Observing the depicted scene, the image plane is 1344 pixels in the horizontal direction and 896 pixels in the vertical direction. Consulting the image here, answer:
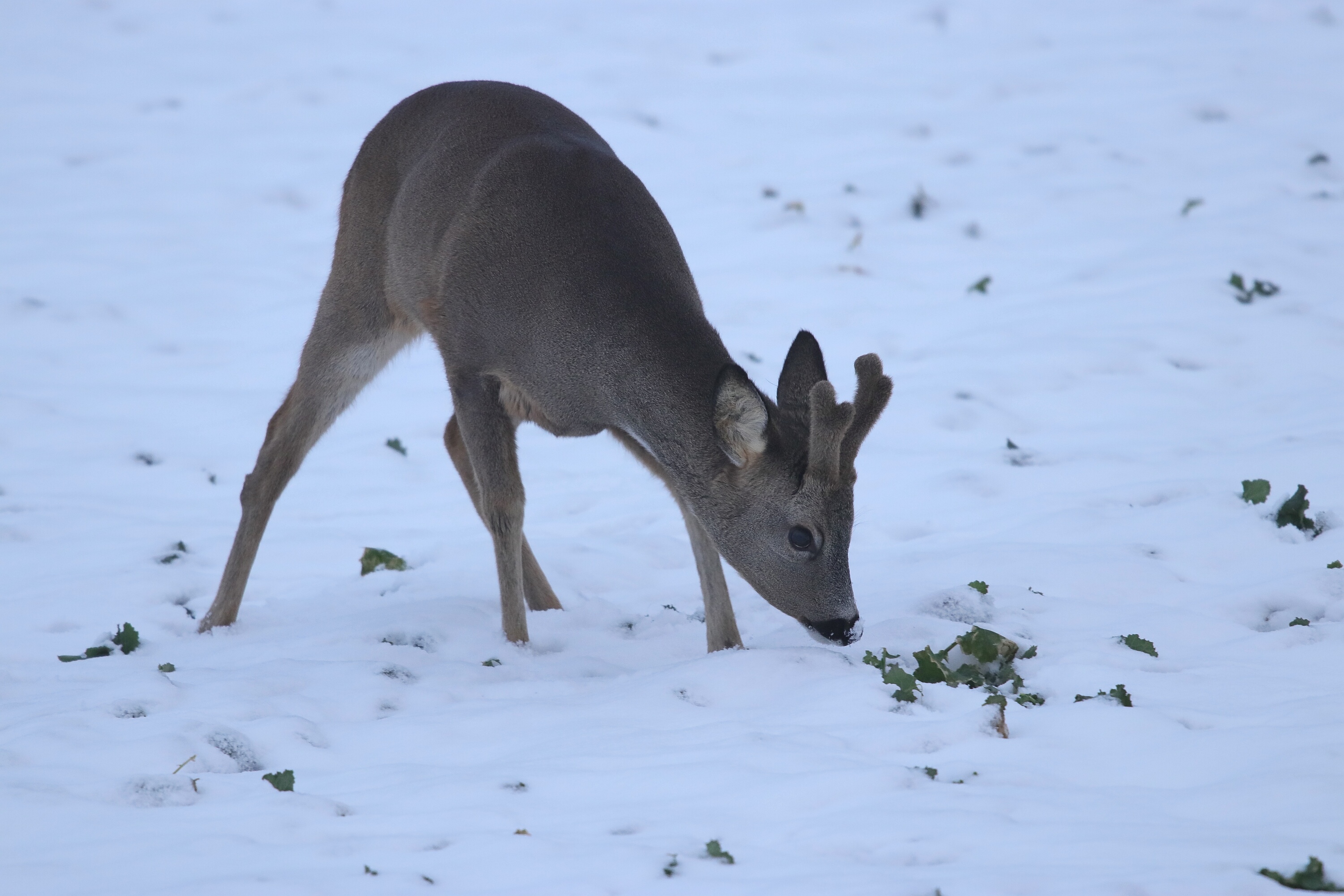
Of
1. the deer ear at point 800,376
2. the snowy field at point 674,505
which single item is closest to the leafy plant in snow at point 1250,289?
the snowy field at point 674,505

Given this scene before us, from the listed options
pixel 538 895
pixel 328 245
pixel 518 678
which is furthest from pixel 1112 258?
pixel 538 895

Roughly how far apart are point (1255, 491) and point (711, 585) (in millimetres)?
2402

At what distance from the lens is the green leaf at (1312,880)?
262cm

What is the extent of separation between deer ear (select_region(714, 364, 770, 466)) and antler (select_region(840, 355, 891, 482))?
0.26m

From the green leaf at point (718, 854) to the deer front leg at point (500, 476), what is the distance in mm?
2221

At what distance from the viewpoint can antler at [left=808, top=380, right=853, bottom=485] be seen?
3.96 metres

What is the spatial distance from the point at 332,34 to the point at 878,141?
17.9ft

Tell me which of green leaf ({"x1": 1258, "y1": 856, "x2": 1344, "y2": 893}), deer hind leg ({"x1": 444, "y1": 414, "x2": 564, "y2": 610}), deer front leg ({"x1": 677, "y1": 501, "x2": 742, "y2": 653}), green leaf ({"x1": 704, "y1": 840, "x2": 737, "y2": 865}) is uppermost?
green leaf ({"x1": 1258, "y1": 856, "x2": 1344, "y2": 893})

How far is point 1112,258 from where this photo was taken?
9.48 metres

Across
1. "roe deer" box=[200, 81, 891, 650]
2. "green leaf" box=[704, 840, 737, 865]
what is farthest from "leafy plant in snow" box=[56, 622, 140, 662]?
"green leaf" box=[704, 840, 737, 865]

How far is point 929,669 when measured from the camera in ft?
13.3

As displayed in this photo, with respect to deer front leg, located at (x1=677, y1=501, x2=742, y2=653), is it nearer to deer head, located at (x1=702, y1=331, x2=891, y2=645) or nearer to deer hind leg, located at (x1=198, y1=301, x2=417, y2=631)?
deer head, located at (x1=702, y1=331, x2=891, y2=645)

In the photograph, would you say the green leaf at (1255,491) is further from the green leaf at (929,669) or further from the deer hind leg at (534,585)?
the deer hind leg at (534,585)

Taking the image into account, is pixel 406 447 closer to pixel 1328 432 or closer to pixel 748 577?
pixel 748 577
